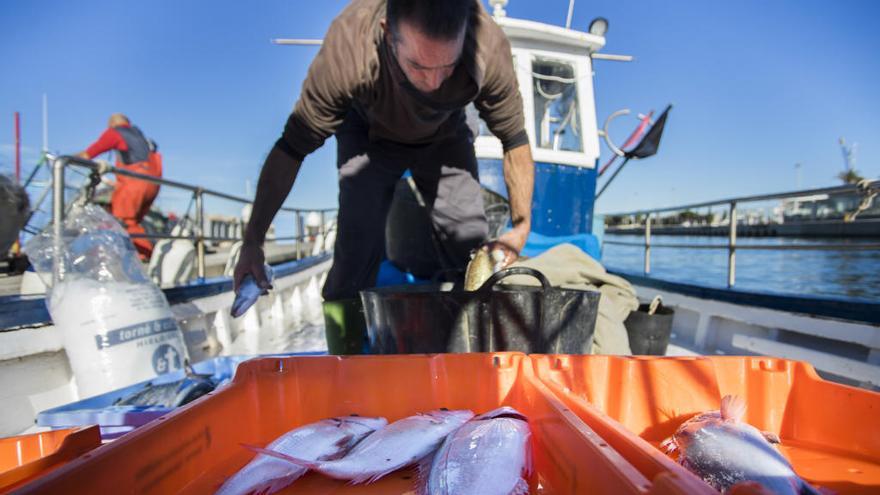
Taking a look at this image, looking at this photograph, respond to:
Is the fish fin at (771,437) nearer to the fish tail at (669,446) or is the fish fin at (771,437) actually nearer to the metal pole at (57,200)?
the fish tail at (669,446)

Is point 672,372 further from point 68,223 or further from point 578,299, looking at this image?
point 68,223

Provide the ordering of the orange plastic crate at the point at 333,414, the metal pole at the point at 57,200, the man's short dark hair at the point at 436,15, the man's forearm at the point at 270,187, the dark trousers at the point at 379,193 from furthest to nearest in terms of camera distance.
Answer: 1. the dark trousers at the point at 379,193
2. the metal pole at the point at 57,200
3. the man's forearm at the point at 270,187
4. the man's short dark hair at the point at 436,15
5. the orange plastic crate at the point at 333,414

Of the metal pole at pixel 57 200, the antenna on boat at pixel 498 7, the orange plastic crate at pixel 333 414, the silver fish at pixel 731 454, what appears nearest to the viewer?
the orange plastic crate at pixel 333 414

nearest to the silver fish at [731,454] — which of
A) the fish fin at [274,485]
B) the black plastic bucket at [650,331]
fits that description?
the fish fin at [274,485]

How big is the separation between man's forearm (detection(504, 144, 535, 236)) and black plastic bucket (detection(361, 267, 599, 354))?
813mm

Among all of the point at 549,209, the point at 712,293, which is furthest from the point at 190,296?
the point at 712,293

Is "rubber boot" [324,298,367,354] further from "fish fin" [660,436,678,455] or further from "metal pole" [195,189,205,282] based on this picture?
"metal pole" [195,189,205,282]

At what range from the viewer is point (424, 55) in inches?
60.7

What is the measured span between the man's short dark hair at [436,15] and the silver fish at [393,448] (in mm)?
1229

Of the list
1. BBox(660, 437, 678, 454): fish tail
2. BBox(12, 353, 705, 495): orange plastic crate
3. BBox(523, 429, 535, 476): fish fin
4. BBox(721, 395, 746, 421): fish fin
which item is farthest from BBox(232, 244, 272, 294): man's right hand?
BBox(721, 395, 746, 421): fish fin

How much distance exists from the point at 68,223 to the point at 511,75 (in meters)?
2.48

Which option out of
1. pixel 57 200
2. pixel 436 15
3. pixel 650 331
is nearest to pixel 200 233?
pixel 57 200

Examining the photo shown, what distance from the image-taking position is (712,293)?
128 inches

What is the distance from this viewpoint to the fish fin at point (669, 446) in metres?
0.99
